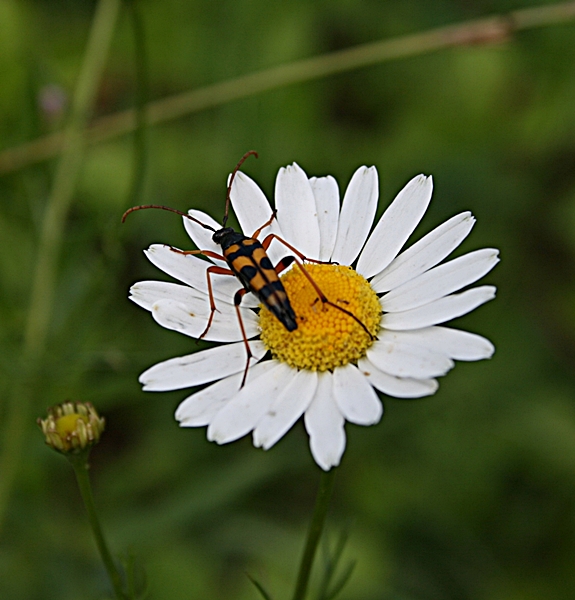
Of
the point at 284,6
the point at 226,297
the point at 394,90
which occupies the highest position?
the point at 284,6

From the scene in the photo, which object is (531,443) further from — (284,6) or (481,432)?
(284,6)

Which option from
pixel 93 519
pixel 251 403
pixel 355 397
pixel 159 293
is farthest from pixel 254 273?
pixel 93 519

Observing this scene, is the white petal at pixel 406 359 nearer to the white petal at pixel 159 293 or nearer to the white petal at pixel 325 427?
the white petal at pixel 325 427

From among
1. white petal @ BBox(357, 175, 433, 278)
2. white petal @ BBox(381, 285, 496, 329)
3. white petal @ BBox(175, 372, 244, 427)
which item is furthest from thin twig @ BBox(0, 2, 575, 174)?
white petal @ BBox(175, 372, 244, 427)

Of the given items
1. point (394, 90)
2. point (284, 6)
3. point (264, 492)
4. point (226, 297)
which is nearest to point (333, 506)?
point (264, 492)

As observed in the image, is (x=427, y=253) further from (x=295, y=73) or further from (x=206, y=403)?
(x=295, y=73)
